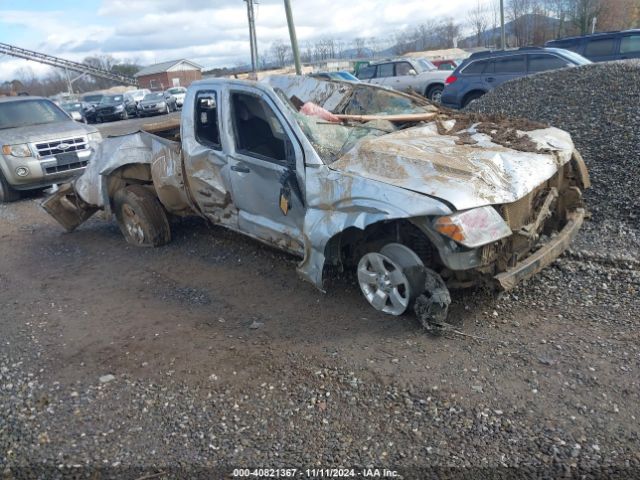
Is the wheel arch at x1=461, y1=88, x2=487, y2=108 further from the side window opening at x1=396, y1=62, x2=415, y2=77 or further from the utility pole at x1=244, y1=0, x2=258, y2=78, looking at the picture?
the utility pole at x1=244, y1=0, x2=258, y2=78

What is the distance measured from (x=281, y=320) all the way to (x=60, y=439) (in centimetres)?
173

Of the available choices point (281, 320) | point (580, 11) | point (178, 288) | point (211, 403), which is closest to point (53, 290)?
point (178, 288)

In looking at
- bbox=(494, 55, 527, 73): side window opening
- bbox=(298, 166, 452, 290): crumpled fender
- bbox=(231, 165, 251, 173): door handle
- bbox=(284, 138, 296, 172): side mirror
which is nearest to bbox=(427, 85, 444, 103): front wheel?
bbox=(494, 55, 527, 73): side window opening

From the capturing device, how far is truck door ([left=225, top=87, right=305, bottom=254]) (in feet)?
14.1

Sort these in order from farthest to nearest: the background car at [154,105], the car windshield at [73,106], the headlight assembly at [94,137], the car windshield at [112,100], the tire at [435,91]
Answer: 1. the background car at [154,105]
2. the car windshield at [73,106]
3. the car windshield at [112,100]
4. the tire at [435,91]
5. the headlight assembly at [94,137]

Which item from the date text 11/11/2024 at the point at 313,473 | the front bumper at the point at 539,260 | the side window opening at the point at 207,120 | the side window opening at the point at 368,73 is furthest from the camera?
the side window opening at the point at 368,73

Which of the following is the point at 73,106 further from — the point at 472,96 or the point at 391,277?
the point at 391,277

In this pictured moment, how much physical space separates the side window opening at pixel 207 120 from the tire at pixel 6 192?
615cm

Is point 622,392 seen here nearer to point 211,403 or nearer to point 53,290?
point 211,403

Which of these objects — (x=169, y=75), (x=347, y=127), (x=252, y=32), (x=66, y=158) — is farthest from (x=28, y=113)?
(x=169, y=75)

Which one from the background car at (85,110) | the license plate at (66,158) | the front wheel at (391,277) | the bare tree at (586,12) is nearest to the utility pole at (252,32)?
the background car at (85,110)

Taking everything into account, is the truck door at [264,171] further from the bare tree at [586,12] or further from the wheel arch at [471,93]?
the bare tree at [586,12]

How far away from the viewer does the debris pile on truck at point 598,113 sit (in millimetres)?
5602

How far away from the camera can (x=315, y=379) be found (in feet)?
11.1
